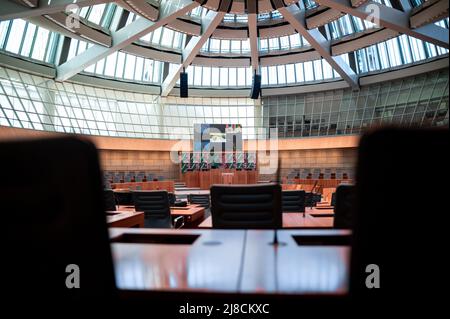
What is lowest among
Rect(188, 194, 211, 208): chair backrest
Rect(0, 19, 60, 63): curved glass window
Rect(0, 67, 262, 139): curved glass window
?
Rect(188, 194, 211, 208): chair backrest

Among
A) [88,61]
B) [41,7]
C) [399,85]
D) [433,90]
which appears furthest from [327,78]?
[41,7]

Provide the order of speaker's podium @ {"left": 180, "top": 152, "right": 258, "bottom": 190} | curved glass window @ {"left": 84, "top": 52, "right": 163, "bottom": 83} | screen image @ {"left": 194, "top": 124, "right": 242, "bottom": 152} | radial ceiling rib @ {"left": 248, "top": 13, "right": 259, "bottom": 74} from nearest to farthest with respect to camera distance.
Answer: radial ceiling rib @ {"left": 248, "top": 13, "right": 259, "bottom": 74}
speaker's podium @ {"left": 180, "top": 152, "right": 258, "bottom": 190}
curved glass window @ {"left": 84, "top": 52, "right": 163, "bottom": 83}
screen image @ {"left": 194, "top": 124, "right": 242, "bottom": 152}

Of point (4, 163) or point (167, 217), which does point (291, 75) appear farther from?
point (4, 163)

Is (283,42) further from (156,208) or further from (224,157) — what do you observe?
(156,208)

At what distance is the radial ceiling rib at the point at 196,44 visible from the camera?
49.2 ft

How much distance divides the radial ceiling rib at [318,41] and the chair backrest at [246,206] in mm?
12811

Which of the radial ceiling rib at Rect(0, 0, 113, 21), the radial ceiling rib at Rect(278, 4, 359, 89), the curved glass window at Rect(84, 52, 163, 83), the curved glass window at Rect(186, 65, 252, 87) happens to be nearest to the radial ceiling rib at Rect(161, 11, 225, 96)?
the curved glass window at Rect(84, 52, 163, 83)

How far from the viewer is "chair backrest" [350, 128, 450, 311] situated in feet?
2.50

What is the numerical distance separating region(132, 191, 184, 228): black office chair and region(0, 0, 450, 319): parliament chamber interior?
0.07 feet

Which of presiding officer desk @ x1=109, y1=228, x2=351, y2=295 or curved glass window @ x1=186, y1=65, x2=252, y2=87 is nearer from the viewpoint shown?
presiding officer desk @ x1=109, y1=228, x2=351, y2=295

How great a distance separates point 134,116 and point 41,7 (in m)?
11.9

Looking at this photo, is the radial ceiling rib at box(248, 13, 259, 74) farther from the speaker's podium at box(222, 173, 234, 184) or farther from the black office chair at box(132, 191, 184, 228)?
the black office chair at box(132, 191, 184, 228)

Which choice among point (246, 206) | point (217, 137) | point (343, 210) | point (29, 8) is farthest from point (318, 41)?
point (343, 210)

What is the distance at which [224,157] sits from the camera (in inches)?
885
